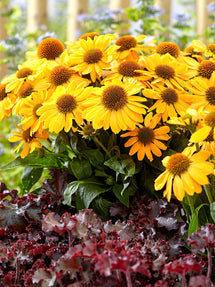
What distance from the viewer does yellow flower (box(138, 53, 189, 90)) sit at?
98cm

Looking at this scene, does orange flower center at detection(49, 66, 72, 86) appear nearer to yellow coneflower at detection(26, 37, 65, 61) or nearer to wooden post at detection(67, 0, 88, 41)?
yellow coneflower at detection(26, 37, 65, 61)

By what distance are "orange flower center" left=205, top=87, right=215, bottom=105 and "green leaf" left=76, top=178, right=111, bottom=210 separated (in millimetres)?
375

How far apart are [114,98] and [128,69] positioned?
0.16 metres

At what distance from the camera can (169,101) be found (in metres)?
0.94

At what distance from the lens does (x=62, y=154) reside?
110cm

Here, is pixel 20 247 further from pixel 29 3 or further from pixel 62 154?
pixel 29 3

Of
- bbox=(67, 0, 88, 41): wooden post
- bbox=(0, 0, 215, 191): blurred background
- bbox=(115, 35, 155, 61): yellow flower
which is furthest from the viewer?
bbox=(67, 0, 88, 41): wooden post

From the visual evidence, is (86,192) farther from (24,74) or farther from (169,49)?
(169,49)

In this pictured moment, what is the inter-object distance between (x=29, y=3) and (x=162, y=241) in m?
3.71

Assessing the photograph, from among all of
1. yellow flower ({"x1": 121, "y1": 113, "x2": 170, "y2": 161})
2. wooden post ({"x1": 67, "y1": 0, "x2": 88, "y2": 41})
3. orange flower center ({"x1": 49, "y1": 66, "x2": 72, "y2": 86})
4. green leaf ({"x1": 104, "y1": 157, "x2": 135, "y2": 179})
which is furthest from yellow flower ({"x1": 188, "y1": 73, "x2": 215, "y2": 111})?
wooden post ({"x1": 67, "y1": 0, "x2": 88, "y2": 41})

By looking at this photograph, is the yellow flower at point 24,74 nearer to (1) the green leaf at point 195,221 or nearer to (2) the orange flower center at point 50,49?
(2) the orange flower center at point 50,49

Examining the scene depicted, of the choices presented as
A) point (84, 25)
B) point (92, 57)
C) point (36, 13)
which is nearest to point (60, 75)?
point (92, 57)

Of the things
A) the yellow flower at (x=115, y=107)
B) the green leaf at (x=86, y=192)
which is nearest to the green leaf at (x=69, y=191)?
the green leaf at (x=86, y=192)

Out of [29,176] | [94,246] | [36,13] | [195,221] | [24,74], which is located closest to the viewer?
[94,246]
